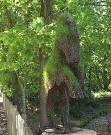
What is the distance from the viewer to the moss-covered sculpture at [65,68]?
33.5 feet

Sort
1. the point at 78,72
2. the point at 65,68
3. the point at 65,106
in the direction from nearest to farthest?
the point at 65,68 < the point at 78,72 < the point at 65,106

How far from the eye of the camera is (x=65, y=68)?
33.6ft

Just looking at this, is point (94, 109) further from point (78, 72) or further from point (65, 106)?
point (78, 72)

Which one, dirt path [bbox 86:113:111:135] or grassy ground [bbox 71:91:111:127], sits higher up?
grassy ground [bbox 71:91:111:127]

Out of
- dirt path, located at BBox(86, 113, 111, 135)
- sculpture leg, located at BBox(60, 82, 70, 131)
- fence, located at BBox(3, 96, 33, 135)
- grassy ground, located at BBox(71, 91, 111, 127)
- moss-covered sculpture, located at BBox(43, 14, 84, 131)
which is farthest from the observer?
grassy ground, located at BBox(71, 91, 111, 127)

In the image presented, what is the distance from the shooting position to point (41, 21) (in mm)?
15305

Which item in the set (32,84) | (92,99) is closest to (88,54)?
(32,84)

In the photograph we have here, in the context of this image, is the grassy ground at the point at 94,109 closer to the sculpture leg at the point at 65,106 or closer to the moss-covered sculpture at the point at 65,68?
the sculpture leg at the point at 65,106

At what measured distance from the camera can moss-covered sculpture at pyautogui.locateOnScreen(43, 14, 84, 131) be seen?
402 inches

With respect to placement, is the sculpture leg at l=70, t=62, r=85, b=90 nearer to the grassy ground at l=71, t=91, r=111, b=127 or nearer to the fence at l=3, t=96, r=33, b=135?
the fence at l=3, t=96, r=33, b=135

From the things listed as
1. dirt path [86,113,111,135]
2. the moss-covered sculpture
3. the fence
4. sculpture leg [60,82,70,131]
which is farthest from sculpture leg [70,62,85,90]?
dirt path [86,113,111,135]

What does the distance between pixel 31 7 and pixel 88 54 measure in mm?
3560

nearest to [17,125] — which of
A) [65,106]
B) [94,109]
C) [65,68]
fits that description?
[65,106]

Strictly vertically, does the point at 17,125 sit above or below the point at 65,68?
below
